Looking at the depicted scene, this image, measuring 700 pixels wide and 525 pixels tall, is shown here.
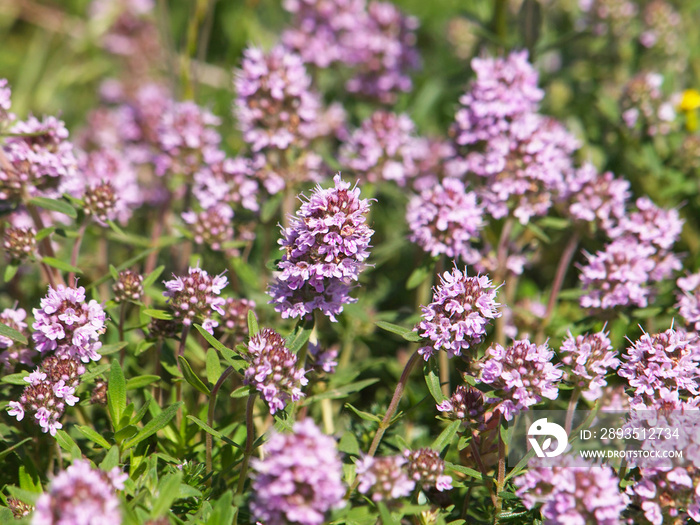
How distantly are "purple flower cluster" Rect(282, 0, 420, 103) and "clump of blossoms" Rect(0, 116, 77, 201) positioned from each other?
8.73ft

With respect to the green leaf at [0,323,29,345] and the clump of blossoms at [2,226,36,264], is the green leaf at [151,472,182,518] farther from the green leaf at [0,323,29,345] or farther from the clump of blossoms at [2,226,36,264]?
the clump of blossoms at [2,226,36,264]

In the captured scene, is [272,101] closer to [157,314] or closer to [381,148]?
[381,148]

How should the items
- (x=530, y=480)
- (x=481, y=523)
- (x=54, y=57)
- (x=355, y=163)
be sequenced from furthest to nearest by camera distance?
(x=54, y=57) < (x=355, y=163) < (x=481, y=523) < (x=530, y=480)

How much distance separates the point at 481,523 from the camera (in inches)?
142

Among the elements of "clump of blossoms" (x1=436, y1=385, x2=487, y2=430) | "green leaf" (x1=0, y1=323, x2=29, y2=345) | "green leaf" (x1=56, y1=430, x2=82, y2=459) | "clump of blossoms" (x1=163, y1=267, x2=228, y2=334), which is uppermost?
"clump of blossoms" (x1=163, y1=267, x2=228, y2=334)

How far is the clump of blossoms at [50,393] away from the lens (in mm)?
3307

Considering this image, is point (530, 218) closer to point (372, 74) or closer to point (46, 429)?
point (372, 74)

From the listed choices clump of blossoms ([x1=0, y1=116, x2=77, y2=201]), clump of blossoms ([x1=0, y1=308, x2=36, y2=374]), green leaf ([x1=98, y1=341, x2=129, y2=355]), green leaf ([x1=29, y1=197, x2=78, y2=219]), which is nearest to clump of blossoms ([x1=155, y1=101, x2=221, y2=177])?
clump of blossoms ([x1=0, y1=116, x2=77, y2=201])

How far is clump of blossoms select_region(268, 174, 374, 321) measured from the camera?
3199 mm

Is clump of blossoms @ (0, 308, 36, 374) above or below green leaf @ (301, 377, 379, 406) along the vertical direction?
below

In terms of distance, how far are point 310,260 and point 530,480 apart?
1.47 metres

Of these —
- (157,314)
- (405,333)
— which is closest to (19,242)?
(157,314)

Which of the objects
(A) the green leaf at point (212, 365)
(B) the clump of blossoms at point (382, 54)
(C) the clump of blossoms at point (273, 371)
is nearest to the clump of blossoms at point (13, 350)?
(A) the green leaf at point (212, 365)

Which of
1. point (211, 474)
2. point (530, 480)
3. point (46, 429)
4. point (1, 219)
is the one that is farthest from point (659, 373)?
point (1, 219)
